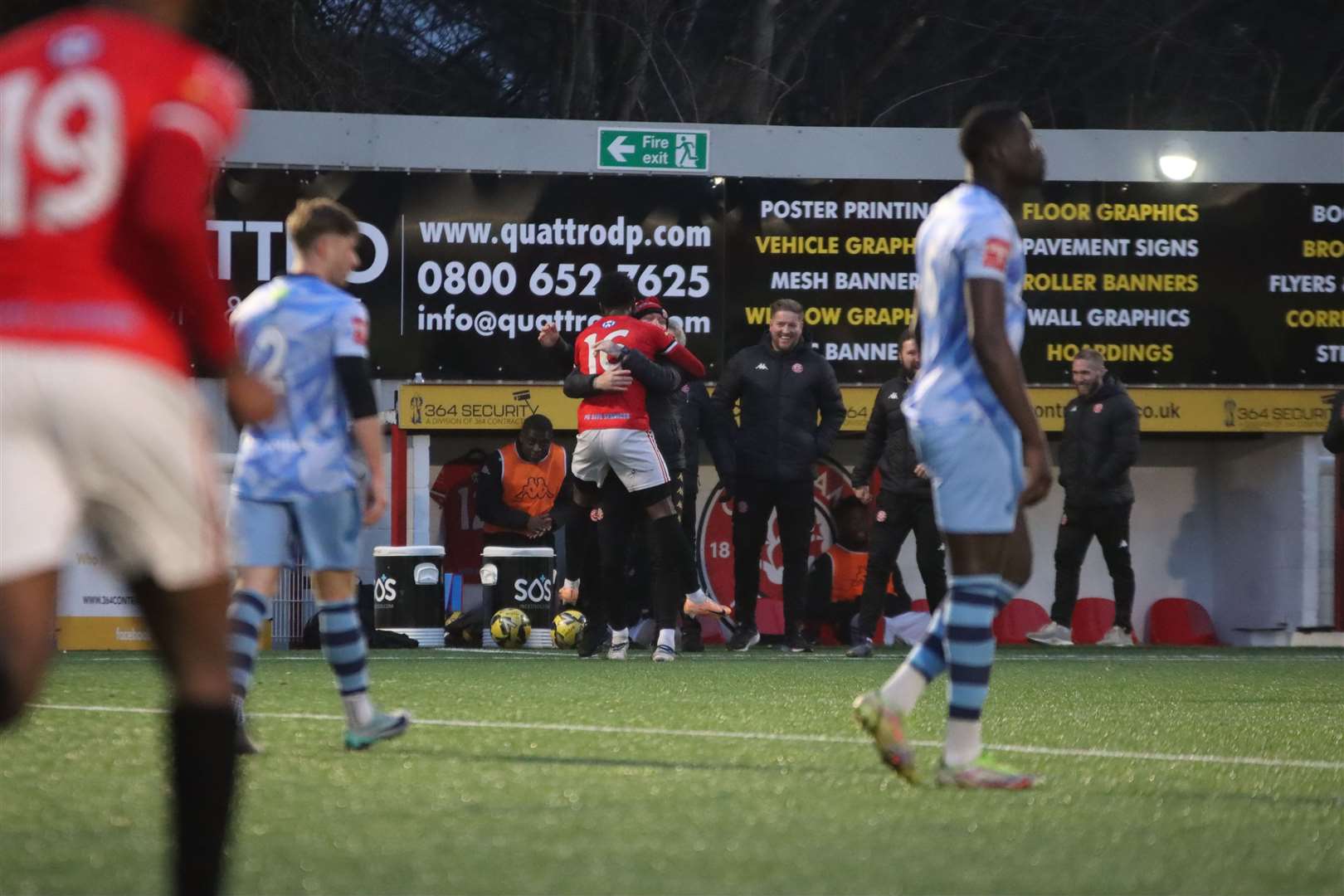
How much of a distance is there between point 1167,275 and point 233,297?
7.05 metres

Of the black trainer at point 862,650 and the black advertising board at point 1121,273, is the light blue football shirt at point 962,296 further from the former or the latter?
the black advertising board at point 1121,273

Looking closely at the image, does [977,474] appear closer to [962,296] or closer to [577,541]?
[962,296]

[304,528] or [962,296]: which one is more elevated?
[962,296]

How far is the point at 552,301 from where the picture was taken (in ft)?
52.2

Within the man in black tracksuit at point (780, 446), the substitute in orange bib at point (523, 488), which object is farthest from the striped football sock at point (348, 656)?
the substitute in orange bib at point (523, 488)

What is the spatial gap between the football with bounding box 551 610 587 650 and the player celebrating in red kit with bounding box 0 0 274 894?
11.2 m

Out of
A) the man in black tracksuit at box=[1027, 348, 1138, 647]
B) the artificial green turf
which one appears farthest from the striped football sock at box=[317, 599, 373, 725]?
the man in black tracksuit at box=[1027, 348, 1138, 647]

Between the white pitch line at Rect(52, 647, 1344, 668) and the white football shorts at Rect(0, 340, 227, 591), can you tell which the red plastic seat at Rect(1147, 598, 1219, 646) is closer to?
the white pitch line at Rect(52, 647, 1344, 668)

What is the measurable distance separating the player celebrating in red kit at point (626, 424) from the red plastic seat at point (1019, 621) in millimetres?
5861

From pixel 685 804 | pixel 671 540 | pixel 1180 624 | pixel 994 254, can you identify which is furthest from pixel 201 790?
pixel 1180 624

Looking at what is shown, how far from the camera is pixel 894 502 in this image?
13547 mm

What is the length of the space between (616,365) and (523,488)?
3.66 meters

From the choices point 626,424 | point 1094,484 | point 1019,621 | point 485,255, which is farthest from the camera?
point 1019,621

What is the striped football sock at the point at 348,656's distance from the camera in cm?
646
